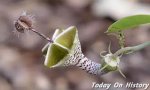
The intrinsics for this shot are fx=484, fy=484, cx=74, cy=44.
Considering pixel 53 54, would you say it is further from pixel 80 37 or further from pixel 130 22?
pixel 80 37

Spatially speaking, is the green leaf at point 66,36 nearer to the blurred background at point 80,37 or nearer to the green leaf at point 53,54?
the green leaf at point 53,54

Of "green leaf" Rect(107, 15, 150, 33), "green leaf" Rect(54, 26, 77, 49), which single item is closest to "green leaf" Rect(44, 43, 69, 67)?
"green leaf" Rect(54, 26, 77, 49)

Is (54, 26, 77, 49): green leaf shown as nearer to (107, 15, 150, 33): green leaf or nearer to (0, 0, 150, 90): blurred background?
(107, 15, 150, 33): green leaf

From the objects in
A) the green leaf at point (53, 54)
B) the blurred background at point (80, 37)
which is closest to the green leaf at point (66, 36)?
the green leaf at point (53, 54)

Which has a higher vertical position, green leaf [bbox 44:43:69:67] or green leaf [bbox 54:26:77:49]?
green leaf [bbox 54:26:77:49]

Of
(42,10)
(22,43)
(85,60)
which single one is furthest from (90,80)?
(85,60)

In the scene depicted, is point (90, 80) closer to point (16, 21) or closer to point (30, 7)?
point (30, 7)

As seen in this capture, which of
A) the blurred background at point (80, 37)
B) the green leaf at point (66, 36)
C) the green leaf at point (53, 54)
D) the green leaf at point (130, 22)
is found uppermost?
the blurred background at point (80, 37)

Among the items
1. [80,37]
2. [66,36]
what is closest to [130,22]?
[66,36]
